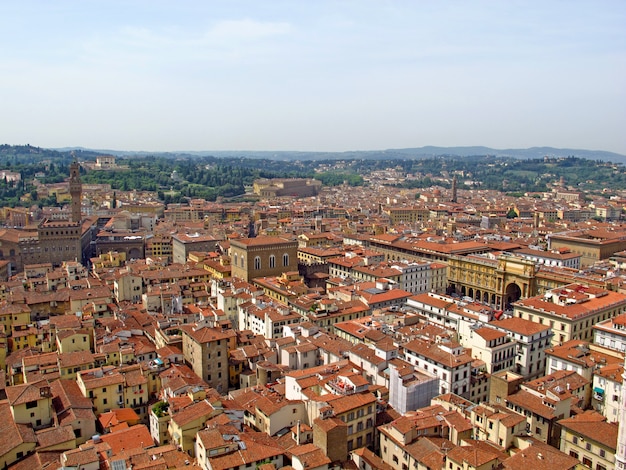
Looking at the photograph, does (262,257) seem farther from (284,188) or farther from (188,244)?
(284,188)

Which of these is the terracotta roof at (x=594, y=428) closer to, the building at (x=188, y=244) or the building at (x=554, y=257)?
the building at (x=554, y=257)

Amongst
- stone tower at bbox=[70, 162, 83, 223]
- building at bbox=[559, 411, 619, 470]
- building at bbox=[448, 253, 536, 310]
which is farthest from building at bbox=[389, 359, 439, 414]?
stone tower at bbox=[70, 162, 83, 223]

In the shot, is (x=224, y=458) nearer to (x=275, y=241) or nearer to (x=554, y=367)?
(x=554, y=367)

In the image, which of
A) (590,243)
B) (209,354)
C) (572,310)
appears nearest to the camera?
(209,354)

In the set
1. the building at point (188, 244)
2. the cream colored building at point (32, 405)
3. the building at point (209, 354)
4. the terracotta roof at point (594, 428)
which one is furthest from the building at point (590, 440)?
the building at point (188, 244)

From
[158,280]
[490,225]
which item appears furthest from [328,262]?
[490,225]

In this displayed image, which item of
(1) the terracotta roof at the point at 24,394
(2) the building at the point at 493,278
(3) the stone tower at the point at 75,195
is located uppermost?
(3) the stone tower at the point at 75,195

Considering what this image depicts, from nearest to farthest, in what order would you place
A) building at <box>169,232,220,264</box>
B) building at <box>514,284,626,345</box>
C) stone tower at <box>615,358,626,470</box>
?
stone tower at <box>615,358,626,470</box> < building at <box>514,284,626,345</box> < building at <box>169,232,220,264</box>

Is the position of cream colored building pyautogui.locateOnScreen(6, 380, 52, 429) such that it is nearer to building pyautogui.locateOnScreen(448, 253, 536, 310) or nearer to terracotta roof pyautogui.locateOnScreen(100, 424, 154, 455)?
terracotta roof pyautogui.locateOnScreen(100, 424, 154, 455)

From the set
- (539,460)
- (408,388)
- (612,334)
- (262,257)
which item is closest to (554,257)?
(612,334)
